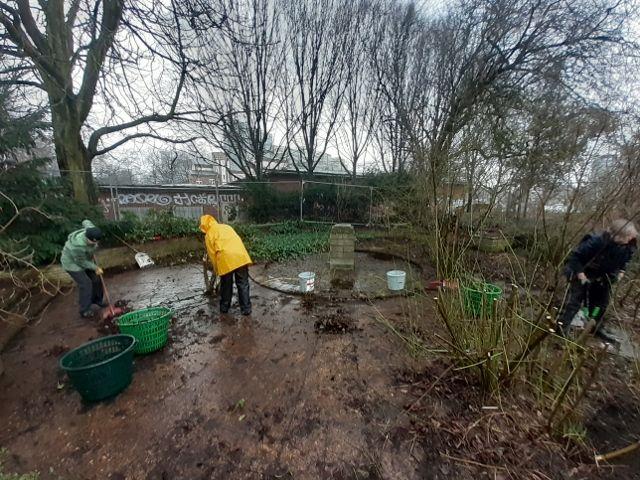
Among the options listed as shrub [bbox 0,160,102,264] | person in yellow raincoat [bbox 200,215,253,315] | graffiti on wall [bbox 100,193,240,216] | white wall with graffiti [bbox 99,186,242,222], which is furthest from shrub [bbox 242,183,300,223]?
person in yellow raincoat [bbox 200,215,253,315]

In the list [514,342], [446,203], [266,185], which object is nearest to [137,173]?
[266,185]


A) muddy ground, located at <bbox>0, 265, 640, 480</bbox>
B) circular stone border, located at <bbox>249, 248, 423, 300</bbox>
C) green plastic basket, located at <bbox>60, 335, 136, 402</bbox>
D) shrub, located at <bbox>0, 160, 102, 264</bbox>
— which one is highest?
shrub, located at <bbox>0, 160, 102, 264</bbox>

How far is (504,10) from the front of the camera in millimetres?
7918

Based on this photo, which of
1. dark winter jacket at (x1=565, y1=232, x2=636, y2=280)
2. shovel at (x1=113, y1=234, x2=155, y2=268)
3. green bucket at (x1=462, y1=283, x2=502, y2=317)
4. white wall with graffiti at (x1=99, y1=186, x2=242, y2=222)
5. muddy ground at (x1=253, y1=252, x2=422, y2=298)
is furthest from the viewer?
white wall with graffiti at (x1=99, y1=186, x2=242, y2=222)

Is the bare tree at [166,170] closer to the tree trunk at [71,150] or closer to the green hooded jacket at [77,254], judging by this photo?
the tree trunk at [71,150]

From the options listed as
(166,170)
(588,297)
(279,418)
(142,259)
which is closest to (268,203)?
(142,259)

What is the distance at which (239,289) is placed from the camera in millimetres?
4312

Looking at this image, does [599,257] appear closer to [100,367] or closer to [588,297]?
[588,297]

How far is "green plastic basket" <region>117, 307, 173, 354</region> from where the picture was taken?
122 inches

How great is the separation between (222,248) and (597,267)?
491 cm

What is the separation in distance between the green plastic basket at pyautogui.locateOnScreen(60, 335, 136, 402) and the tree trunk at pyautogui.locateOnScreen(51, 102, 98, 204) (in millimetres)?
5542

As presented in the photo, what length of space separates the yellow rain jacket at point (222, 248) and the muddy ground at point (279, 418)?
966mm

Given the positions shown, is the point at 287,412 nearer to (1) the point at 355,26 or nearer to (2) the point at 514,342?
(2) the point at 514,342

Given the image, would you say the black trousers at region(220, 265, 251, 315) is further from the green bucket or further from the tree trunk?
the tree trunk
